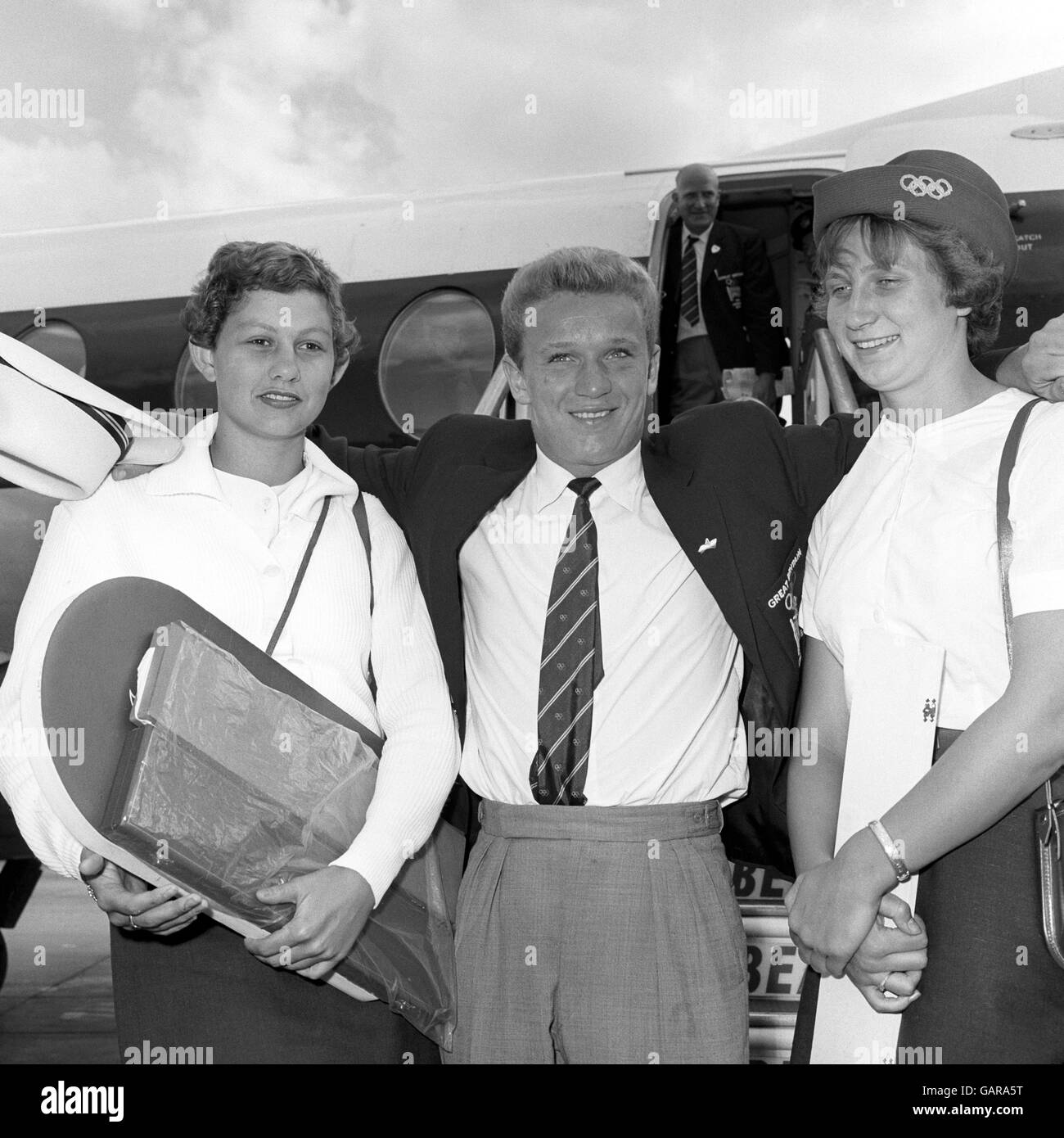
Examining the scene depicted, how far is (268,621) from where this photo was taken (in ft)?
6.78

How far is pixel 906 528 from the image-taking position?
1930 millimetres

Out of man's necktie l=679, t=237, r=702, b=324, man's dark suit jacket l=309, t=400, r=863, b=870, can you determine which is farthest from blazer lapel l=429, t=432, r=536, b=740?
Result: man's necktie l=679, t=237, r=702, b=324

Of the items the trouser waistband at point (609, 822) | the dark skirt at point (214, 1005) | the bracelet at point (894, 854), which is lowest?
the dark skirt at point (214, 1005)

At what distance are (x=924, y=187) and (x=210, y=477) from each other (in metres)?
1.31

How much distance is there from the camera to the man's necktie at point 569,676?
2.21 m

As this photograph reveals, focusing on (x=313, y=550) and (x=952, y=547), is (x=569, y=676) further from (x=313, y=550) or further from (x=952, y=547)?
(x=952, y=547)

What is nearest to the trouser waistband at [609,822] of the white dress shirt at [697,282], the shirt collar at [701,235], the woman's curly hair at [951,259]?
the woman's curly hair at [951,259]

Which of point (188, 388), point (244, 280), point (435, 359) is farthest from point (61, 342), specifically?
point (244, 280)

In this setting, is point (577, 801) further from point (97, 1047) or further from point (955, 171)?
point (97, 1047)

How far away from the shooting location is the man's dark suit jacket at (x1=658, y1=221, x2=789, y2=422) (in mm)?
5340

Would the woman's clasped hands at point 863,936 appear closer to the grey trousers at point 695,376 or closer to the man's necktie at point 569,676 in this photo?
the man's necktie at point 569,676

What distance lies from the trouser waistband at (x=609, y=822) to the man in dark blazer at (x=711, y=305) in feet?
11.1
